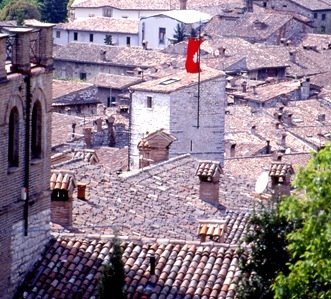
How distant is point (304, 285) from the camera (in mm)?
18156

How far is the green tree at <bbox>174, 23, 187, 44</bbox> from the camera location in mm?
102188

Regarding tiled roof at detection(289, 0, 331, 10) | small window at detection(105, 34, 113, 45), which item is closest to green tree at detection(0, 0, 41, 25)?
small window at detection(105, 34, 113, 45)

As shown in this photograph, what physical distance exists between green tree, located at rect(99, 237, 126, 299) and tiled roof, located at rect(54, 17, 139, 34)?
8653cm

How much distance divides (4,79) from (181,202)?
30.9 feet

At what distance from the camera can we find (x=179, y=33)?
103 metres

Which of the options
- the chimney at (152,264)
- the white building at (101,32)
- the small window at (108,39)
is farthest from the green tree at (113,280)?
the white building at (101,32)

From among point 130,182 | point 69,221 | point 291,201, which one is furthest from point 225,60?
point 291,201

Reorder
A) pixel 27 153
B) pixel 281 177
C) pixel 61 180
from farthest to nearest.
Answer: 1. pixel 281 177
2. pixel 61 180
3. pixel 27 153

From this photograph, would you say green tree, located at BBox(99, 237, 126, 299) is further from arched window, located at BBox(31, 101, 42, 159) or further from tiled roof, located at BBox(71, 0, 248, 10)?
tiled roof, located at BBox(71, 0, 248, 10)

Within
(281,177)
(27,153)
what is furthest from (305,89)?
(27,153)

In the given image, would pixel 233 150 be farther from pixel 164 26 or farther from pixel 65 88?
pixel 164 26

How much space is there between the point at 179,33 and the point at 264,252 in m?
82.1

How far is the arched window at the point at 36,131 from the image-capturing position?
2358 centimetres

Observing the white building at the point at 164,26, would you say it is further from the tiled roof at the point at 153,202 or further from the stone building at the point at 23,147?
the stone building at the point at 23,147
